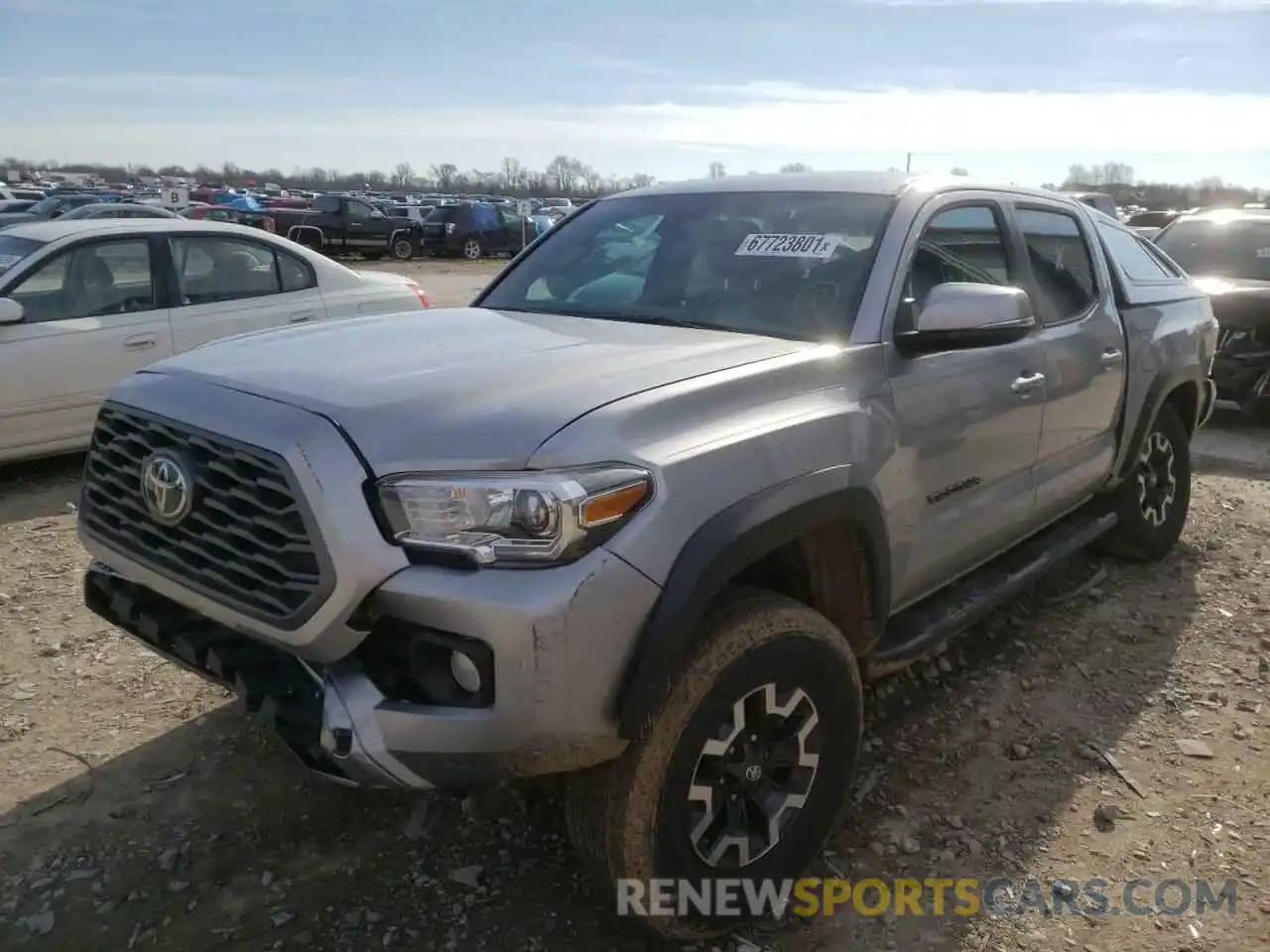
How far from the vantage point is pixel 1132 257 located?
16.1ft

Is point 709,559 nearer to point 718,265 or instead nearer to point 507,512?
point 507,512

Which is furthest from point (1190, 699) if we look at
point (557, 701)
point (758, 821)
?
point (557, 701)

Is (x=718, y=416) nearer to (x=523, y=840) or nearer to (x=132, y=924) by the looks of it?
(x=523, y=840)

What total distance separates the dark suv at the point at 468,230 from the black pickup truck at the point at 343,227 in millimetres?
932

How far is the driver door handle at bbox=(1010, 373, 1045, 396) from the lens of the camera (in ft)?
11.7

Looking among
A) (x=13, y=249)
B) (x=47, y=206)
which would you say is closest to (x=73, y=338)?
(x=13, y=249)

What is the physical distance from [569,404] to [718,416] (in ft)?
1.25

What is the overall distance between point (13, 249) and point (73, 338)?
0.89 metres

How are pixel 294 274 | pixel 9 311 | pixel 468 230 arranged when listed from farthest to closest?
pixel 468 230 → pixel 294 274 → pixel 9 311

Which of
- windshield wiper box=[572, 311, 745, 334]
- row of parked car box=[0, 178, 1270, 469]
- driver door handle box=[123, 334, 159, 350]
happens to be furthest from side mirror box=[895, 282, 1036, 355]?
driver door handle box=[123, 334, 159, 350]

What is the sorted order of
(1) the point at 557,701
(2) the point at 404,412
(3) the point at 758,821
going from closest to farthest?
(1) the point at 557,701, (2) the point at 404,412, (3) the point at 758,821

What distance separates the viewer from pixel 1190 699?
155 inches

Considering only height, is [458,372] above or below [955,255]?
below

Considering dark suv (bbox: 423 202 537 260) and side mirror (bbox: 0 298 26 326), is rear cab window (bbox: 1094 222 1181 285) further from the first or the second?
dark suv (bbox: 423 202 537 260)
